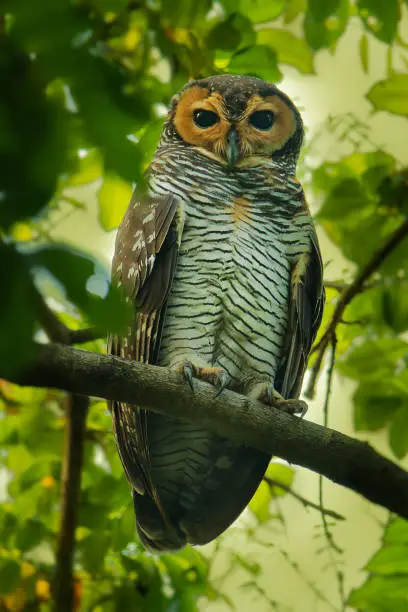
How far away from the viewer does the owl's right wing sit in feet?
5.76

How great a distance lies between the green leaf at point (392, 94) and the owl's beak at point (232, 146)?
33 centimetres

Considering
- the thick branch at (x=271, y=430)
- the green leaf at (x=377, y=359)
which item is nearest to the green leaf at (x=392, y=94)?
the green leaf at (x=377, y=359)

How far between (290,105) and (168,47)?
41 centimetres

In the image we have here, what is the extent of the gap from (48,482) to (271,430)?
3.10 feet

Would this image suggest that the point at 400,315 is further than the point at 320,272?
Yes

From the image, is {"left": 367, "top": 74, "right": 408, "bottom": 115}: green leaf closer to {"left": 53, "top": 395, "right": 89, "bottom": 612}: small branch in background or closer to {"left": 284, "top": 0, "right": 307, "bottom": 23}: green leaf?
{"left": 284, "top": 0, "right": 307, "bottom": 23}: green leaf

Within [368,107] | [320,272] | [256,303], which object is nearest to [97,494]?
[256,303]

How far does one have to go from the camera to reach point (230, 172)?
206 cm

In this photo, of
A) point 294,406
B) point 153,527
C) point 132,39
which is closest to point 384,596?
point 294,406

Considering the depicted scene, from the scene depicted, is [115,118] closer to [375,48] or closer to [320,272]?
[320,272]

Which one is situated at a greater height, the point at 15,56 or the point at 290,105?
the point at 290,105

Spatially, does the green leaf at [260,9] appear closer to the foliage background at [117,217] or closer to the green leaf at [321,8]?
the foliage background at [117,217]

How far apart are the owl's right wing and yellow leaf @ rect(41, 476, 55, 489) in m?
0.47

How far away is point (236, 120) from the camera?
197cm
